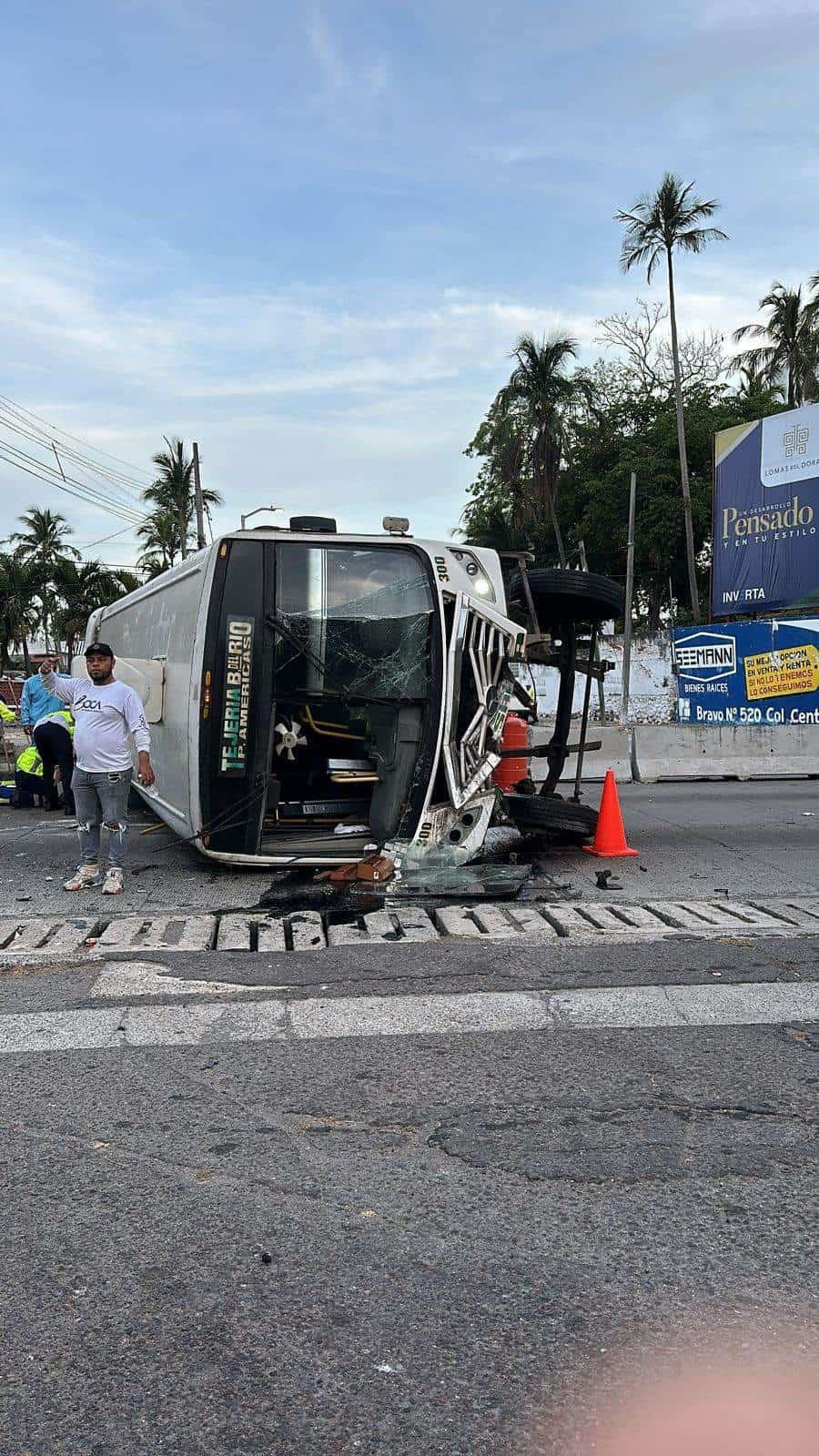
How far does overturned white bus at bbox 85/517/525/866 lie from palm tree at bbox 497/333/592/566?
3968 cm

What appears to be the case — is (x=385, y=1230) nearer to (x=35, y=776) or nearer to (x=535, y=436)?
(x=35, y=776)

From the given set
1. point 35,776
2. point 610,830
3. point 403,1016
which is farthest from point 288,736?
point 35,776

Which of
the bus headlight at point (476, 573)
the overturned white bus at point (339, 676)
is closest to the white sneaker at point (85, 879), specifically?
the overturned white bus at point (339, 676)

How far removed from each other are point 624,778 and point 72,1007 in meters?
12.6

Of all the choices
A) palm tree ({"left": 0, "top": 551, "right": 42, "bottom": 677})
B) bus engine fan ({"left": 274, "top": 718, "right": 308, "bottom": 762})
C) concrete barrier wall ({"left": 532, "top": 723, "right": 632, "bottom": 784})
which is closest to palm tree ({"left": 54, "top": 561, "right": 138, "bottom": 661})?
palm tree ({"left": 0, "top": 551, "right": 42, "bottom": 677})

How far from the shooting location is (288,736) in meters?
9.54

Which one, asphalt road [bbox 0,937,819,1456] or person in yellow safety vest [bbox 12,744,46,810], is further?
person in yellow safety vest [bbox 12,744,46,810]

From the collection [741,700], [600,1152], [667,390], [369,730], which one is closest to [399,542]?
[369,730]

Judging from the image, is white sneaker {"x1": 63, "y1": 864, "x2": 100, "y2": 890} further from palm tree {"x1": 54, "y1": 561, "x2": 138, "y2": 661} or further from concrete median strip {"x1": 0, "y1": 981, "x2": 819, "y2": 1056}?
palm tree {"x1": 54, "y1": 561, "x2": 138, "y2": 661}

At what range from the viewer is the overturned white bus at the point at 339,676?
25.8ft

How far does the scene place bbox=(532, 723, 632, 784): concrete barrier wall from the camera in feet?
54.0

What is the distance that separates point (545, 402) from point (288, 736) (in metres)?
40.3

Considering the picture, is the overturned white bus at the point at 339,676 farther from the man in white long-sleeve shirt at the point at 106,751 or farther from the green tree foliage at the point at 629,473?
the green tree foliage at the point at 629,473

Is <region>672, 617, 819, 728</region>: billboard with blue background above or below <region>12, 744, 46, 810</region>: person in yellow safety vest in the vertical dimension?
above
